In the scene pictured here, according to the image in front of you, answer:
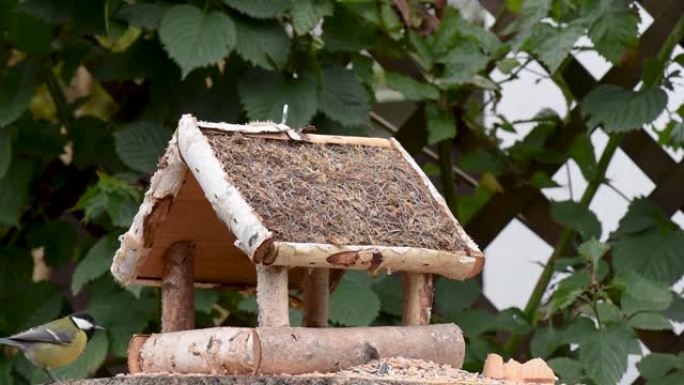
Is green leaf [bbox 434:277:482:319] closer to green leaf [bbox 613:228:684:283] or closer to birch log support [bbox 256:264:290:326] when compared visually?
green leaf [bbox 613:228:684:283]

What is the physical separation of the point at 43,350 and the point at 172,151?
2.69 feet

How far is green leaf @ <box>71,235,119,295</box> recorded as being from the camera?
82.3 inches

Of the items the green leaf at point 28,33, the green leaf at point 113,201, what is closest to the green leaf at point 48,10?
the green leaf at point 28,33

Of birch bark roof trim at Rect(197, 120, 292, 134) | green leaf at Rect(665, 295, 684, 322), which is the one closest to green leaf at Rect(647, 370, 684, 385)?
green leaf at Rect(665, 295, 684, 322)

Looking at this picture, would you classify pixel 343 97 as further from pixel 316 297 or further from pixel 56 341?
pixel 316 297

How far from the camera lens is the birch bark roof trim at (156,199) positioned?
4.36 ft

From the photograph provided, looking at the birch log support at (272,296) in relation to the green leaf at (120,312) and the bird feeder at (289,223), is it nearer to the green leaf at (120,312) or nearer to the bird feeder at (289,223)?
the bird feeder at (289,223)

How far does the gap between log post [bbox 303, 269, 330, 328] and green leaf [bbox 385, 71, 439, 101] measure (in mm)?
875

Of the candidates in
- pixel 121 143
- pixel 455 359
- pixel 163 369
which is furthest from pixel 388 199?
pixel 121 143

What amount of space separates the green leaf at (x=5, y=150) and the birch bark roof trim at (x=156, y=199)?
0.91 metres

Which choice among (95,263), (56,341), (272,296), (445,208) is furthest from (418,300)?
(95,263)

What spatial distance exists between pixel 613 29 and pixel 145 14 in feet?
2.59

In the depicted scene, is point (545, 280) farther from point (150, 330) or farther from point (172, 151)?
→ point (172, 151)

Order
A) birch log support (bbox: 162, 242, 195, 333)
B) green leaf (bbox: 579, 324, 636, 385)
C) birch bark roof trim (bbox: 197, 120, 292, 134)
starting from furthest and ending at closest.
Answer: green leaf (bbox: 579, 324, 636, 385) → birch log support (bbox: 162, 242, 195, 333) → birch bark roof trim (bbox: 197, 120, 292, 134)
